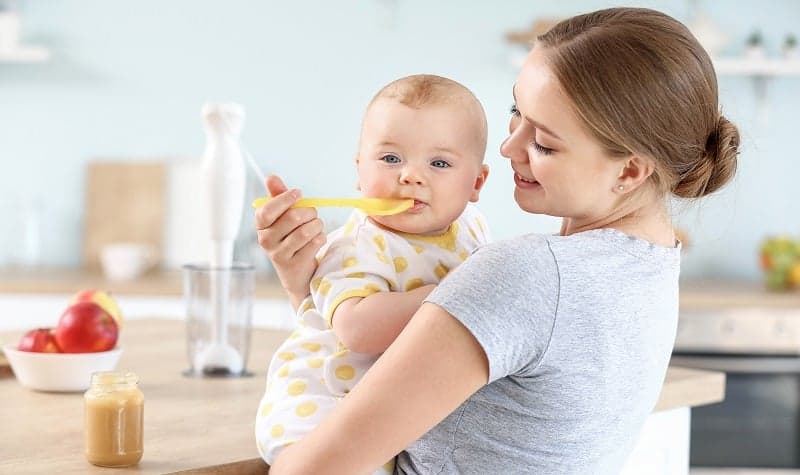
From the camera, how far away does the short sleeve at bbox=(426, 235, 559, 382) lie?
44.3 inches

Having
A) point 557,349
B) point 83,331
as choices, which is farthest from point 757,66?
point 557,349

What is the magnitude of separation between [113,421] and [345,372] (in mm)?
266

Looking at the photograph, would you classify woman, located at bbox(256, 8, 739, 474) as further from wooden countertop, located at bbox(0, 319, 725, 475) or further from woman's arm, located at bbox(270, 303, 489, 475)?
wooden countertop, located at bbox(0, 319, 725, 475)

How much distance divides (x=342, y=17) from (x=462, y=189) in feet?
11.2

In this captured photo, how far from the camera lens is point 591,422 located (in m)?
1.25

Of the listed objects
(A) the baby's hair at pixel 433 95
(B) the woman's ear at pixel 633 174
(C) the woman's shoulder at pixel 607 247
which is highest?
(A) the baby's hair at pixel 433 95

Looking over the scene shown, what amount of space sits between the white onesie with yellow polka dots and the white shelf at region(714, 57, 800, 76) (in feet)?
10.6

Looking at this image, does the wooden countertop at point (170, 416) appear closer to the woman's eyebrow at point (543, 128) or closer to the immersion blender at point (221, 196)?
the immersion blender at point (221, 196)

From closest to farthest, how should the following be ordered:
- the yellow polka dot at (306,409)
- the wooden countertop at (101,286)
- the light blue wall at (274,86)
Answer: the yellow polka dot at (306,409) → the wooden countertop at (101,286) → the light blue wall at (274,86)

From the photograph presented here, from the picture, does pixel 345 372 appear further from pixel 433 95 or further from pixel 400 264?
pixel 433 95

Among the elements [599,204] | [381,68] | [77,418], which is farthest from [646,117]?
[381,68]

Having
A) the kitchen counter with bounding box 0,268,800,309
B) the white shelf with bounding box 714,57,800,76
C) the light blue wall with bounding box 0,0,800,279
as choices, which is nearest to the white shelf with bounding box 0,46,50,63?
the light blue wall with bounding box 0,0,800,279

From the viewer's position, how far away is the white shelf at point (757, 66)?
4.40m

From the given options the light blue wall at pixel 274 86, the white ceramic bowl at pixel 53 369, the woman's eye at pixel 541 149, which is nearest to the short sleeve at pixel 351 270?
the woman's eye at pixel 541 149
